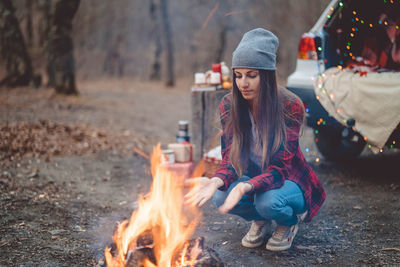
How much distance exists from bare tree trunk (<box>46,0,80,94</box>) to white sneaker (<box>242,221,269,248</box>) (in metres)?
9.48

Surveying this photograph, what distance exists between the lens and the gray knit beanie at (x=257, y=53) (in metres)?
2.62

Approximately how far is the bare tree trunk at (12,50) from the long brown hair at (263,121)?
10.5m

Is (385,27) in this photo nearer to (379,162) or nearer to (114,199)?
(379,162)

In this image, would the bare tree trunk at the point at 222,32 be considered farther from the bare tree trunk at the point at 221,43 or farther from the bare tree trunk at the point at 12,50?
the bare tree trunk at the point at 12,50

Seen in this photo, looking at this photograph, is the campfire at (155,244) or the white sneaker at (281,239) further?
the white sneaker at (281,239)

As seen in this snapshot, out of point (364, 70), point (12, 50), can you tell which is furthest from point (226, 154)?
point (12, 50)

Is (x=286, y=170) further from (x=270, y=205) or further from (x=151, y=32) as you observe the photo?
(x=151, y=32)

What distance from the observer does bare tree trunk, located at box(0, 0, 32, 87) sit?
1125 centimetres

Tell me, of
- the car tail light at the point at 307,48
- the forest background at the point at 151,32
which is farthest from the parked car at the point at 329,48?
the forest background at the point at 151,32

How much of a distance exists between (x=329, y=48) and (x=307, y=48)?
0.26 m

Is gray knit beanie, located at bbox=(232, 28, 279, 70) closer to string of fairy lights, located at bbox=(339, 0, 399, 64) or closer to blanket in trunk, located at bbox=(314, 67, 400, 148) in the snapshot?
blanket in trunk, located at bbox=(314, 67, 400, 148)

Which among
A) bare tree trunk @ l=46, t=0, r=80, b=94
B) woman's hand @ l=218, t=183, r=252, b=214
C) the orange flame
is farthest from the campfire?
bare tree trunk @ l=46, t=0, r=80, b=94

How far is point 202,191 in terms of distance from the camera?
2.56m

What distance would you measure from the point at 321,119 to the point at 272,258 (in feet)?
6.88
